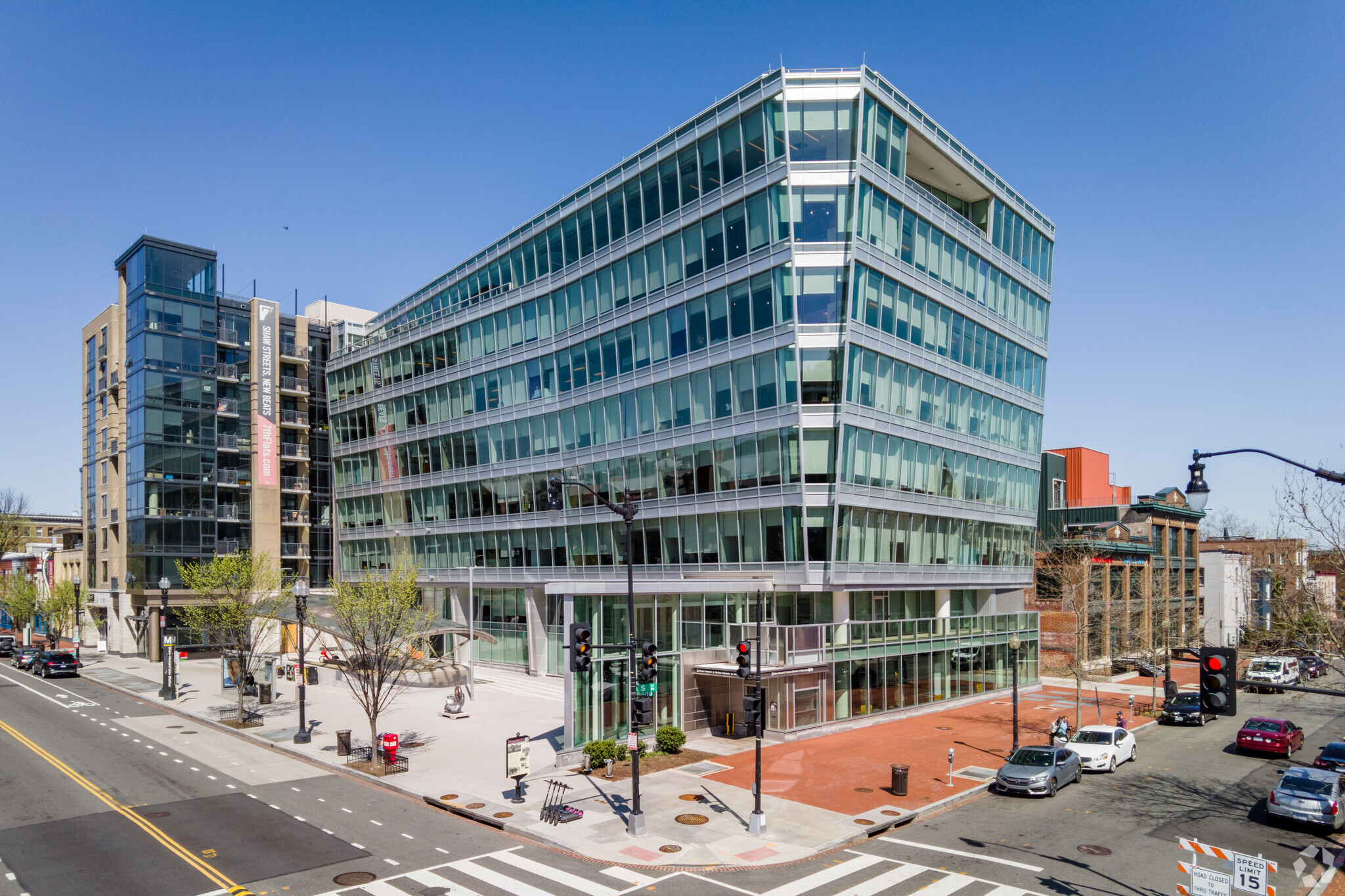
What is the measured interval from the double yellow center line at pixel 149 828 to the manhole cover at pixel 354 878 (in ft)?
5.79

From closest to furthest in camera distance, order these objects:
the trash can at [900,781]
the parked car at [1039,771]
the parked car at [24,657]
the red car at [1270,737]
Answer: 1. the trash can at [900,781]
2. the parked car at [1039,771]
3. the red car at [1270,737]
4. the parked car at [24,657]

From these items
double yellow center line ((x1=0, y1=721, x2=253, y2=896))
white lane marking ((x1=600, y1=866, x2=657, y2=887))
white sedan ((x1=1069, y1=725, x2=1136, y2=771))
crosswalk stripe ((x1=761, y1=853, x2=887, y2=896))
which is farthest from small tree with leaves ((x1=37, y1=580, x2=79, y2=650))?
white sedan ((x1=1069, y1=725, x2=1136, y2=771))

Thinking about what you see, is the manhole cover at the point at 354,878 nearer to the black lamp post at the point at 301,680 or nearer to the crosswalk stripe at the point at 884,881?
the crosswalk stripe at the point at 884,881

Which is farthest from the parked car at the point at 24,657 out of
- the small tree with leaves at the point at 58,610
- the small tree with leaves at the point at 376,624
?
the small tree with leaves at the point at 376,624

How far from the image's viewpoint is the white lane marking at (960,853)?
805 inches

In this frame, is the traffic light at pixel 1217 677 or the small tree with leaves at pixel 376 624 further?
the small tree with leaves at pixel 376 624

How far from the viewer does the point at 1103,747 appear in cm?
3159

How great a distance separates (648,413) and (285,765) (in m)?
24.0

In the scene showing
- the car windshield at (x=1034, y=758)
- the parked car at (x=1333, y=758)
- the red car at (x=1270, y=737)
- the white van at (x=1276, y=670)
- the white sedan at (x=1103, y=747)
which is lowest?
the white van at (x=1276, y=670)

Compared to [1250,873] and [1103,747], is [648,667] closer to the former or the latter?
[1250,873]

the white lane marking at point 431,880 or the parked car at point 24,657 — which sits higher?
the white lane marking at point 431,880

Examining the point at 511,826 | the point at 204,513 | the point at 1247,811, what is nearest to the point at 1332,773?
the point at 1247,811

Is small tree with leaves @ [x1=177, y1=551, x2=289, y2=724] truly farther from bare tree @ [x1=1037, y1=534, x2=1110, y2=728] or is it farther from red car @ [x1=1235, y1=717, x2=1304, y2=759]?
bare tree @ [x1=1037, y1=534, x2=1110, y2=728]

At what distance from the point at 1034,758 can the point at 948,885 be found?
430 inches
